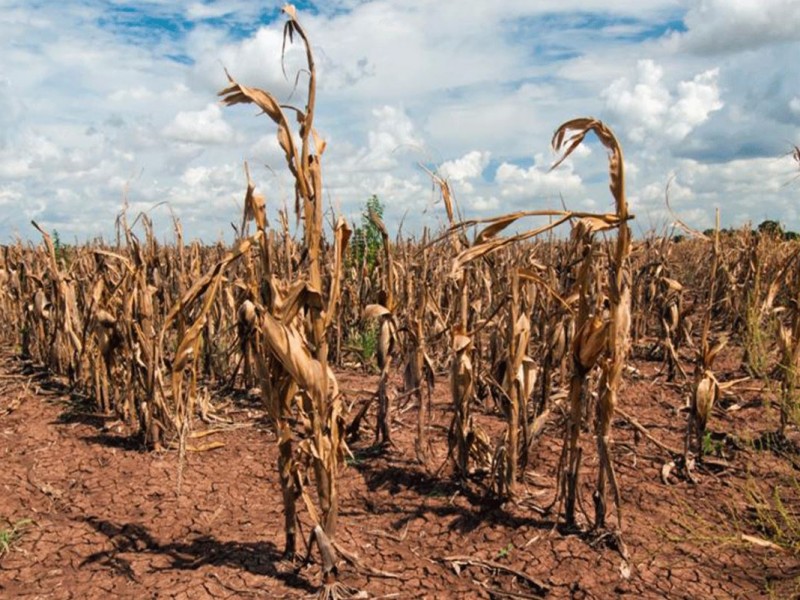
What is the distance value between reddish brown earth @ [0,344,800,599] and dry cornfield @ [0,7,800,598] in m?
0.02

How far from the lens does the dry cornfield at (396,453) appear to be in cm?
298

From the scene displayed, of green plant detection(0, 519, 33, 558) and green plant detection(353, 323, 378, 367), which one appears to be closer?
green plant detection(0, 519, 33, 558)

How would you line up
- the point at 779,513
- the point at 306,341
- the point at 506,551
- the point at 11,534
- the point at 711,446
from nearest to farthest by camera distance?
the point at 306,341
the point at 506,551
the point at 11,534
the point at 779,513
the point at 711,446

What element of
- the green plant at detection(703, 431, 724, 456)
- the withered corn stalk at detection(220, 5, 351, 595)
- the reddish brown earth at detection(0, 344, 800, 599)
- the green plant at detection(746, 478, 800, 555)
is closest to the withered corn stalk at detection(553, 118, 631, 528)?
the reddish brown earth at detection(0, 344, 800, 599)

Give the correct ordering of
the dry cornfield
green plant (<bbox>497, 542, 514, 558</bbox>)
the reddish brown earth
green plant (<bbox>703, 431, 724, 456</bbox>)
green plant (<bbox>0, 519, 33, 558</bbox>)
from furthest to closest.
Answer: green plant (<bbox>703, 431, 724, 456</bbox>) → green plant (<bbox>0, 519, 33, 558</bbox>) → green plant (<bbox>497, 542, 514, 558</bbox>) → the reddish brown earth → the dry cornfield

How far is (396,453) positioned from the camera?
4.67m

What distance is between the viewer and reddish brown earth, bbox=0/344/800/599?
3.22 meters

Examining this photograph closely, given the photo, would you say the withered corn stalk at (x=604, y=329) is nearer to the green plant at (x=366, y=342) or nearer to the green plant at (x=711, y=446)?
the green plant at (x=711, y=446)

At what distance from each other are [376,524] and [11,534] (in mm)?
2058

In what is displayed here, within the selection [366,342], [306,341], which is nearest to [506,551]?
[306,341]

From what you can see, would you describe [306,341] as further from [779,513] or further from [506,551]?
[779,513]

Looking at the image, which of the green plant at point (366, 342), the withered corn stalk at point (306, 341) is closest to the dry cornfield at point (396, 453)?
the withered corn stalk at point (306, 341)

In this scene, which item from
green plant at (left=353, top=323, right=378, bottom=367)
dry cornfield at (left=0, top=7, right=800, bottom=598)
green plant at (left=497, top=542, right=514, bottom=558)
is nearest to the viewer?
dry cornfield at (left=0, top=7, right=800, bottom=598)

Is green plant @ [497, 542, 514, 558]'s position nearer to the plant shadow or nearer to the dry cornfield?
the dry cornfield
